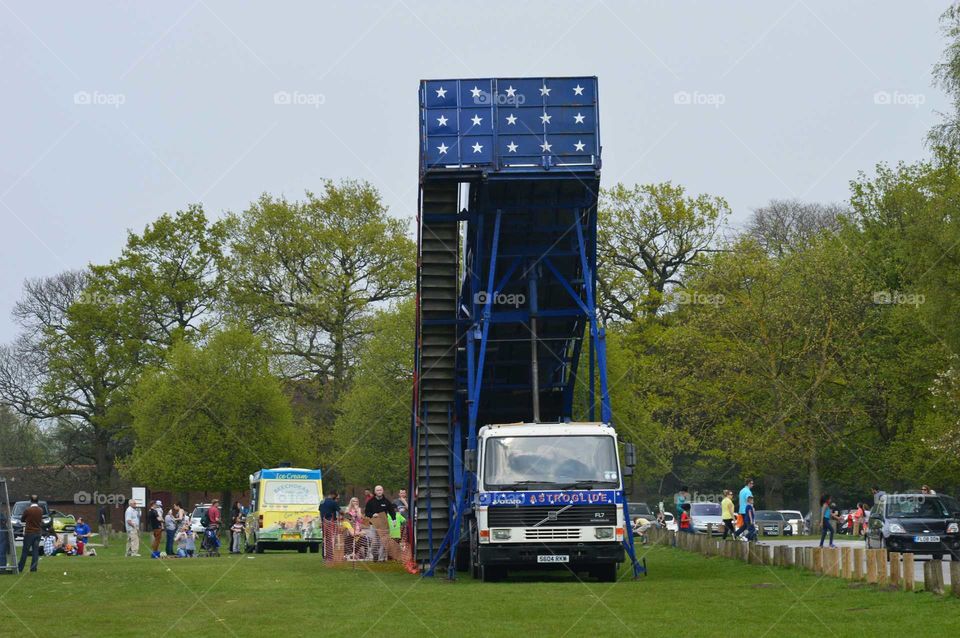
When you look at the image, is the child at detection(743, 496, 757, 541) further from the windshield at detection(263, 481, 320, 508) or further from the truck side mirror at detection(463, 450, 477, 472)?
the windshield at detection(263, 481, 320, 508)

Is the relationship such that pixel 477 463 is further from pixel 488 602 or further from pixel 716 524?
pixel 716 524

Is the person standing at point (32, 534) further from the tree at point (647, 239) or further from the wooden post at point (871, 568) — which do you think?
the tree at point (647, 239)

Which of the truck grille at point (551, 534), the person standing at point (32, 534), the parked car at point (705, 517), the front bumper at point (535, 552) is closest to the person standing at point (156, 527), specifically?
the person standing at point (32, 534)

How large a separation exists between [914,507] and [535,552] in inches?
514

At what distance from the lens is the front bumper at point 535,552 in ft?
77.3

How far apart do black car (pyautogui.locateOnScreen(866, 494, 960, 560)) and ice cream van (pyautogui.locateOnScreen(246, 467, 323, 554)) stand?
18504mm

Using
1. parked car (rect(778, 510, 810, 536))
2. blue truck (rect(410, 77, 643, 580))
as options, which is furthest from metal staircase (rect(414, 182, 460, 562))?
parked car (rect(778, 510, 810, 536))

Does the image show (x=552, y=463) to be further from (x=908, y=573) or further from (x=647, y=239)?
(x=647, y=239)

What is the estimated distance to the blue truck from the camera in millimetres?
23656

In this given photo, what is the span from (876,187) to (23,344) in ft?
135

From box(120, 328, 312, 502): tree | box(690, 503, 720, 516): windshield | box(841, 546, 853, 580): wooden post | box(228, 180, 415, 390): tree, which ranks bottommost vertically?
box(841, 546, 853, 580): wooden post

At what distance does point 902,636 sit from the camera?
573 inches

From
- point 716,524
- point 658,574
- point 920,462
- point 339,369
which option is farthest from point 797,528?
point 658,574

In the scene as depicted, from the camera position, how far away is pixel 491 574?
2581 centimetres
